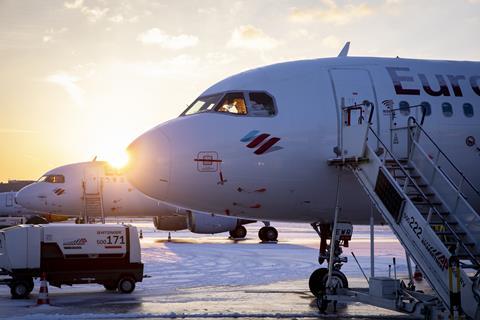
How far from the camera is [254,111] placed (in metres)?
14.0

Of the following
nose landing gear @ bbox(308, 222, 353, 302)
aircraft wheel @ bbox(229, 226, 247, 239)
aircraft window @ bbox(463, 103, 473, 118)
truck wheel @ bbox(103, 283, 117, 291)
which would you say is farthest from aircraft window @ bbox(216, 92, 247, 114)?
aircraft wheel @ bbox(229, 226, 247, 239)

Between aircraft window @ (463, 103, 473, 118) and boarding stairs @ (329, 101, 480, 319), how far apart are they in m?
1.08

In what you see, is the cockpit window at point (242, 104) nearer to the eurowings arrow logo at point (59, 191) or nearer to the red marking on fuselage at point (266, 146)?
the red marking on fuselage at point (266, 146)

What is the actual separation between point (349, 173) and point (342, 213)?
1.16m

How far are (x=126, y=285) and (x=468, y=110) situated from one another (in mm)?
10107

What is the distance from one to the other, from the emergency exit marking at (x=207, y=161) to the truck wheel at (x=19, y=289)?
727 centimetres

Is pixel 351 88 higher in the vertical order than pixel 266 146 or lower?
higher

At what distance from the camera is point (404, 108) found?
46.2ft

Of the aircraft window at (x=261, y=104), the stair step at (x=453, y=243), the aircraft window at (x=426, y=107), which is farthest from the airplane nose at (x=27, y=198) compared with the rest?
the stair step at (x=453, y=243)

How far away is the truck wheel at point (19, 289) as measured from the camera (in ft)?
58.4

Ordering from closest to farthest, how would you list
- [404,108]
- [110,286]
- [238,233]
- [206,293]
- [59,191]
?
1. [404,108]
2. [206,293]
3. [110,286]
4. [59,191]
5. [238,233]

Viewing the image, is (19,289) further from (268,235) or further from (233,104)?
(268,235)

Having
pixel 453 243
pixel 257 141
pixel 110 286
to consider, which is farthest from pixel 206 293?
pixel 453 243

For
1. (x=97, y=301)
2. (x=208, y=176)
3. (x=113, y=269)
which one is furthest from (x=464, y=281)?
(x=113, y=269)
